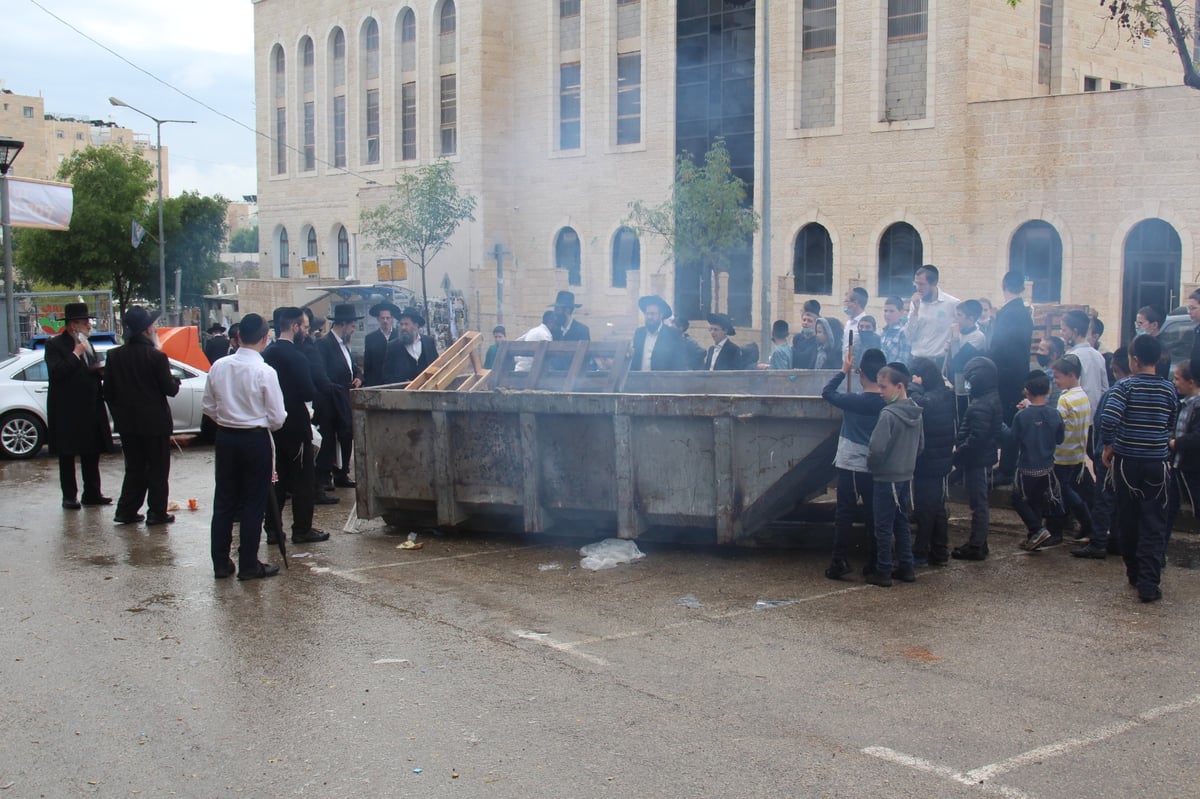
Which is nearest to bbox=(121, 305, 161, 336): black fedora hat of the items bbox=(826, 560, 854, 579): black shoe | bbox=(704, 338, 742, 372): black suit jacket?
bbox=(704, 338, 742, 372): black suit jacket

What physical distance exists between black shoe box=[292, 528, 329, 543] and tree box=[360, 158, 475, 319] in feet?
93.7

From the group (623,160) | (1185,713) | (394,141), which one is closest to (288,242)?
(394,141)

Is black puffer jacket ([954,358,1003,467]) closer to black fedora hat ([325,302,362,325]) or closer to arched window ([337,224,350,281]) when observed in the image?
black fedora hat ([325,302,362,325])

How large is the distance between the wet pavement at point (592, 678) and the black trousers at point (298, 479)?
0.48 meters

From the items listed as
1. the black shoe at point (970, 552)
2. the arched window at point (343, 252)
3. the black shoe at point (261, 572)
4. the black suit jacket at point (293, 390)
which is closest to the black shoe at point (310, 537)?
the black suit jacket at point (293, 390)

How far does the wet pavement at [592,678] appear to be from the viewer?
4.77 m

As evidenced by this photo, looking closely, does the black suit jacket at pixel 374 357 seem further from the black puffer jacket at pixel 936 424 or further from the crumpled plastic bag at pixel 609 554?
the black puffer jacket at pixel 936 424

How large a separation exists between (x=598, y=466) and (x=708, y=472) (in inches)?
34.4

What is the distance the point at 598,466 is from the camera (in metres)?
8.90

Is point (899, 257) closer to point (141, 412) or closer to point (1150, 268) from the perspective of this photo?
point (1150, 268)

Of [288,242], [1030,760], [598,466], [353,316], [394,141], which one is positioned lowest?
[1030,760]

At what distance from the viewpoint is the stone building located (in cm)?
2550

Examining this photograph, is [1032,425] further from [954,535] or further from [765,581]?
[765,581]

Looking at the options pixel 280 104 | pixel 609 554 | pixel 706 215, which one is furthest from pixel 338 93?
pixel 609 554
